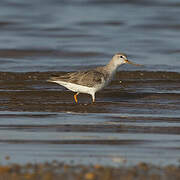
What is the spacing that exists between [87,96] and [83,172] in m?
6.24

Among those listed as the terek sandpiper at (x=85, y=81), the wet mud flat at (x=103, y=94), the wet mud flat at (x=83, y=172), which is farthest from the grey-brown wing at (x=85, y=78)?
A: the wet mud flat at (x=83, y=172)

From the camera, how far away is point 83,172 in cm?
562

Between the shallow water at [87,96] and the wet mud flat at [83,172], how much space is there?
0.35 m

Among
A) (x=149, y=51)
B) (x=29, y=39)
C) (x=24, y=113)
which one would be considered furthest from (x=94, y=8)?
Answer: (x=24, y=113)

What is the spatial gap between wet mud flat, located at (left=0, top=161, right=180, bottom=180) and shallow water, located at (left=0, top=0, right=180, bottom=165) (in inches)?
13.8

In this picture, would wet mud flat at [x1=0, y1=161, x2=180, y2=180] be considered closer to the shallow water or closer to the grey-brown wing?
the shallow water

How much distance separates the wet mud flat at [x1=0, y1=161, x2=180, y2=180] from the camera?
5.44m

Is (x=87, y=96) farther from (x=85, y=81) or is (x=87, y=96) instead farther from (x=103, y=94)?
(x=85, y=81)

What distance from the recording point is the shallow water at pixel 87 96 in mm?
6902

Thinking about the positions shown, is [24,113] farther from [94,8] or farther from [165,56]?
[94,8]

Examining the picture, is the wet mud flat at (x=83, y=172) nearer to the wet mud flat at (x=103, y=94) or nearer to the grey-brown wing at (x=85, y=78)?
the wet mud flat at (x=103, y=94)

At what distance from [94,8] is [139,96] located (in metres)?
15.7

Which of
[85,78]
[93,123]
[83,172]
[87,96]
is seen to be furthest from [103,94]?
[83,172]

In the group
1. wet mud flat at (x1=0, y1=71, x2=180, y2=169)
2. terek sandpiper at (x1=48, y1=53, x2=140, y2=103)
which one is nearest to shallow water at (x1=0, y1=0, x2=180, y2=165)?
wet mud flat at (x1=0, y1=71, x2=180, y2=169)
